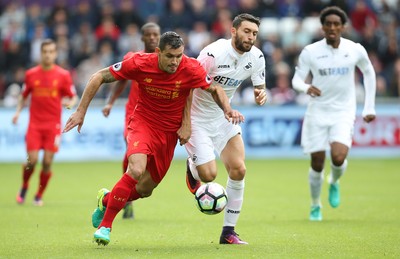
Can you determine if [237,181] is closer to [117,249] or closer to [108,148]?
[117,249]

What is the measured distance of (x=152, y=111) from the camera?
10.3 meters

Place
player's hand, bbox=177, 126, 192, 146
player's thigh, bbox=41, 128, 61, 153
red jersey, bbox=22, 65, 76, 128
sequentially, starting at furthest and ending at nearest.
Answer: red jersey, bbox=22, 65, 76, 128 < player's thigh, bbox=41, 128, 61, 153 < player's hand, bbox=177, 126, 192, 146

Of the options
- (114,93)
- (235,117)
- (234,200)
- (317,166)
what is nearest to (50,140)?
(114,93)

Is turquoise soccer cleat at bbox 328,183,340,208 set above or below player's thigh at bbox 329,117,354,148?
below

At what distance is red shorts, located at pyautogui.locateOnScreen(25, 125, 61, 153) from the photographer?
1566 cm

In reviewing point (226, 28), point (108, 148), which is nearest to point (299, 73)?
point (108, 148)

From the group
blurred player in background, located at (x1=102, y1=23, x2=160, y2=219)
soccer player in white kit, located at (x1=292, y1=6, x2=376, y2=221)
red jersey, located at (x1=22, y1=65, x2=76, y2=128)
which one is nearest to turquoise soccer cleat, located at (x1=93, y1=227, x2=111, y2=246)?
blurred player in background, located at (x1=102, y1=23, x2=160, y2=219)

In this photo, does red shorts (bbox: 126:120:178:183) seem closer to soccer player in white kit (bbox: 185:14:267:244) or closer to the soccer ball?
soccer player in white kit (bbox: 185:14:267:244)

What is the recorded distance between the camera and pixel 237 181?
34.8 feet

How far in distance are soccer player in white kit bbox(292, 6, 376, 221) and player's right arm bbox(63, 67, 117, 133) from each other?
4.04m

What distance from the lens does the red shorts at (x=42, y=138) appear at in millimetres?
15664

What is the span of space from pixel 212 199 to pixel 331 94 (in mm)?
4046

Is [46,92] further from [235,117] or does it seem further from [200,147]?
[235,117]

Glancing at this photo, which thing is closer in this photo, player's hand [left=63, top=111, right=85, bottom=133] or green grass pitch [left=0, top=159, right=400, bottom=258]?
player's hand [left=63, top=111, right=85, bottom=133]
